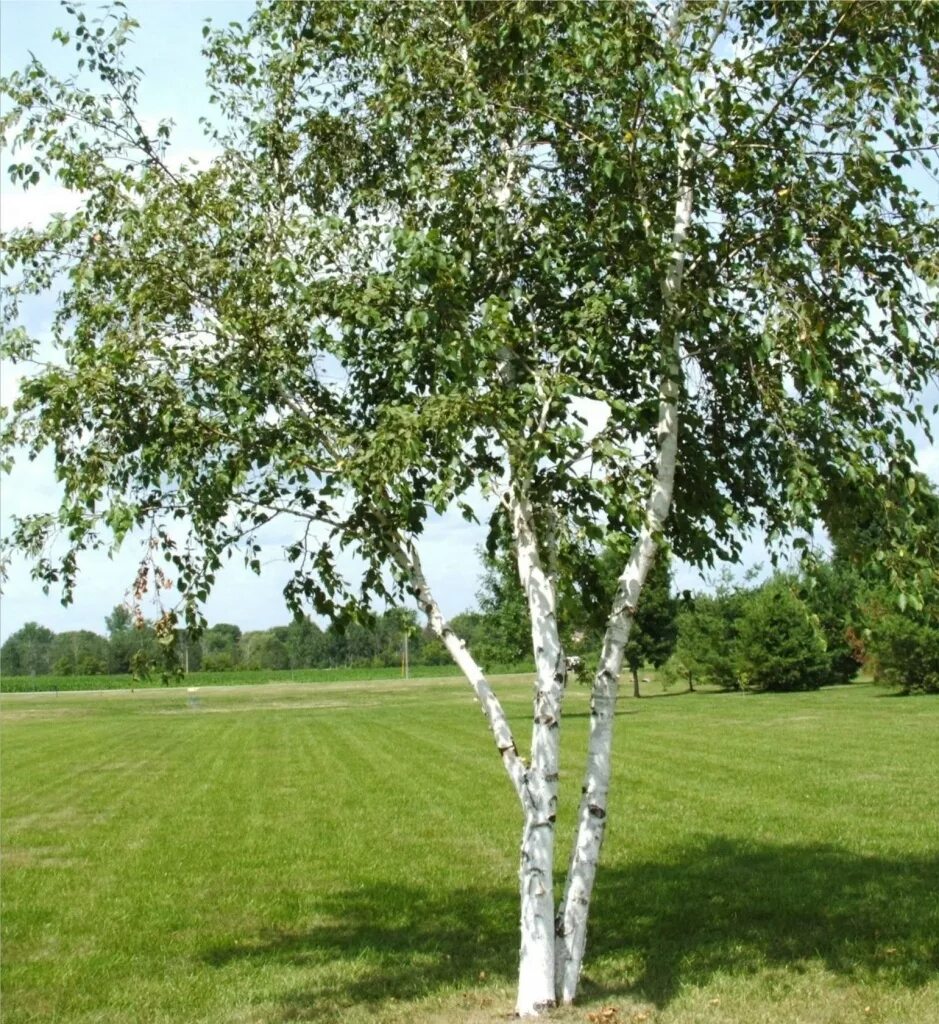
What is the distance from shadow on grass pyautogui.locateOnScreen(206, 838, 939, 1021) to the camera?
9164 mm

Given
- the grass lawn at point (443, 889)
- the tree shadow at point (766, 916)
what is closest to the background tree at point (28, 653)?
the grass lawn at point (443, 889)

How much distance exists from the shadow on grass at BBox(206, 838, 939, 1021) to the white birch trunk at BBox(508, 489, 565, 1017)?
86 cm

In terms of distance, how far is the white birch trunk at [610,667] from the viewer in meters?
8.20

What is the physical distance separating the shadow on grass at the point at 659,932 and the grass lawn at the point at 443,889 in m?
0.04

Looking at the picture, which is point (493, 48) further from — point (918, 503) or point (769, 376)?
point (918, 503)

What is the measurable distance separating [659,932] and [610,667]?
3.47 m

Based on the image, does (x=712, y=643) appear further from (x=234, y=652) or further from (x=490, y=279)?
(x=234, y=652)

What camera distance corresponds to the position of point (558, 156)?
29.2ft

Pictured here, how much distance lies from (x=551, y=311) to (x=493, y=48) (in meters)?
1.92

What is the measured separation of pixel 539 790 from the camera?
8.12 m

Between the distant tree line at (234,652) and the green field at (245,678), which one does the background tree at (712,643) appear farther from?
the green field at (245,678)

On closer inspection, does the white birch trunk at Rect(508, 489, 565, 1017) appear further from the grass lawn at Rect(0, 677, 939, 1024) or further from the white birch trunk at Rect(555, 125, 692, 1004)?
the grass lawn at Rect(0, 677, 939, 1024)

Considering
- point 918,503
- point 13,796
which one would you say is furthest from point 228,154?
point 13,796

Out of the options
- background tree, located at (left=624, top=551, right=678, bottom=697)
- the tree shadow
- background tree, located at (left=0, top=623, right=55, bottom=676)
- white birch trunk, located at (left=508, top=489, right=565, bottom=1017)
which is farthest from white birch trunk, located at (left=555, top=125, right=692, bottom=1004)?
background tree, located at (left=0, top=623, right=55, bottom=676)
